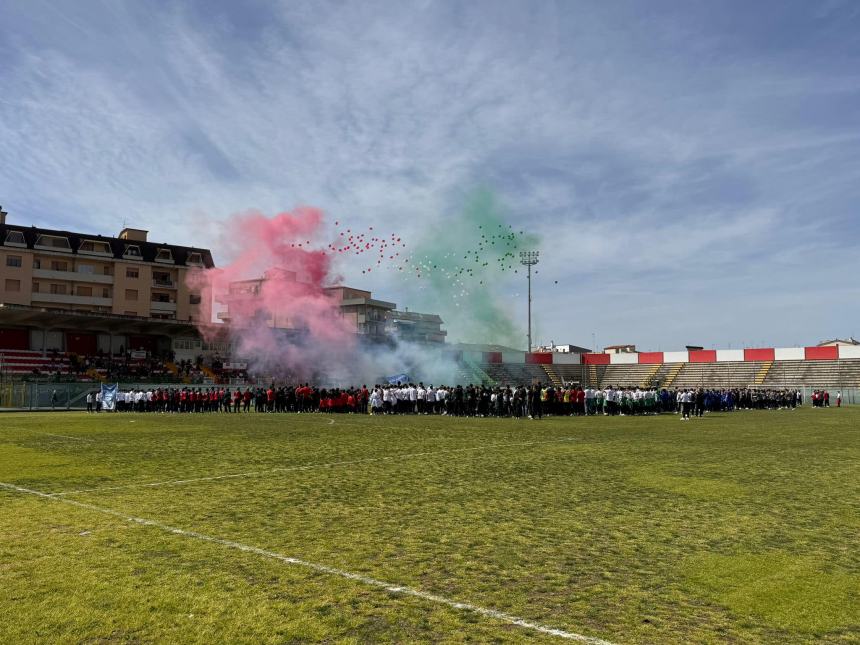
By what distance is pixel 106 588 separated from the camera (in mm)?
5152

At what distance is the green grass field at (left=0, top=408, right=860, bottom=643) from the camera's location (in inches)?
176

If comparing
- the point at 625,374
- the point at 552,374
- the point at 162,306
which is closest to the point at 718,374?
the point at 625,374

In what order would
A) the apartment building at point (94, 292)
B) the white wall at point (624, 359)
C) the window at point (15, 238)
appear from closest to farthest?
the apartment building at point (94, 292), the window at point (15, 238), the white wall at point (624, 359)

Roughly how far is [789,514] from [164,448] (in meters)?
13.3

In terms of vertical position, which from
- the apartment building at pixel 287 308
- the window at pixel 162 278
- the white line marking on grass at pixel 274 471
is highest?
the window at pixel 162 278

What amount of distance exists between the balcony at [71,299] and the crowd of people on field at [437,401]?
28.1 metres

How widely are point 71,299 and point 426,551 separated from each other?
224 feet

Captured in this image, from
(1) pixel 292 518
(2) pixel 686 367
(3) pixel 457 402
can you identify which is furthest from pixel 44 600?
(2) pixel 686 367

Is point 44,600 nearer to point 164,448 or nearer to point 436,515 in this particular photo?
point 436,515

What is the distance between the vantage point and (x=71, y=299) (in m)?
64.5

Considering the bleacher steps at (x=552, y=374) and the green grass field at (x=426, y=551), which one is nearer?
the green grass field at (x=426, y=551)

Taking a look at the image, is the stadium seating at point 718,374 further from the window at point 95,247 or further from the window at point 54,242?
the window at point 54,242

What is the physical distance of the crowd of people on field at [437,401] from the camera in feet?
108

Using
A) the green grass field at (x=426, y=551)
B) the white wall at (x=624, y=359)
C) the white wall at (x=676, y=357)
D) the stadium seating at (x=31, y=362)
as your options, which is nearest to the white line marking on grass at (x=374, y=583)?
the green grass field at (x=426, y=551)
